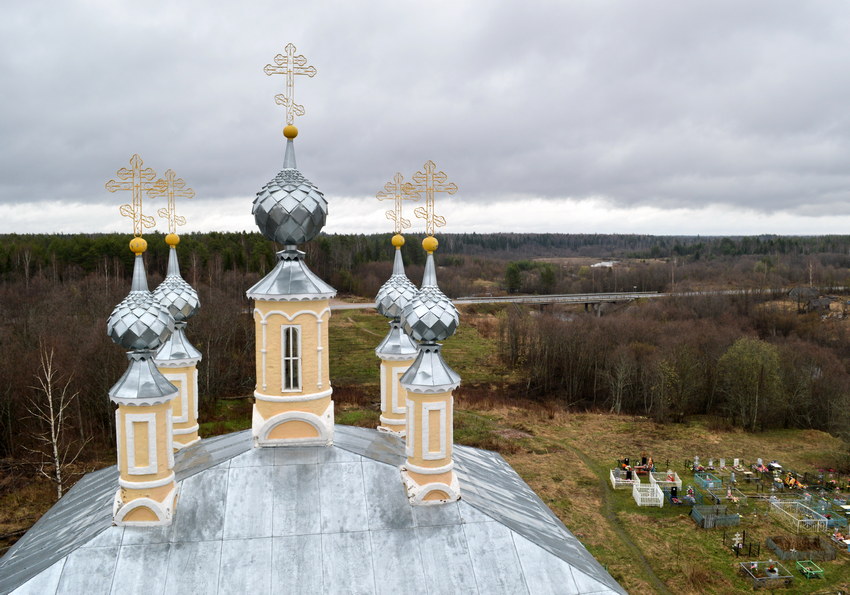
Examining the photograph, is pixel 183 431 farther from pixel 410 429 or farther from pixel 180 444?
pixel 410 429

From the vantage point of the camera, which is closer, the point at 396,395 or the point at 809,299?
the point at 396,395

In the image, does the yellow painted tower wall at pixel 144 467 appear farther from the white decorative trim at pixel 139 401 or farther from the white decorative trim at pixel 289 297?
the white decorative trim at pixel 289 297

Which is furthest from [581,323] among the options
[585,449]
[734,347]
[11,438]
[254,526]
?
[254,526]

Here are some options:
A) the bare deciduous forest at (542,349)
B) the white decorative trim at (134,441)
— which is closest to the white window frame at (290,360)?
the white decorative trim at (134,441)

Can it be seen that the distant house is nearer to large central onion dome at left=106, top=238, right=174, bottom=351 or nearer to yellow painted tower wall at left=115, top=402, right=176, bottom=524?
large central onion dome at left=106, top=238, right=174, bottom=351

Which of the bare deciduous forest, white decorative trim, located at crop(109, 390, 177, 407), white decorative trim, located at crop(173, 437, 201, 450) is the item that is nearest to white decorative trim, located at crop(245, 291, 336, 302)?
white decorative trim, located at crop(109, 390, 177, 407)

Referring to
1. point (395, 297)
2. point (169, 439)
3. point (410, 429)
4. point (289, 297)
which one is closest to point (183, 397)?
point (169, 439)
